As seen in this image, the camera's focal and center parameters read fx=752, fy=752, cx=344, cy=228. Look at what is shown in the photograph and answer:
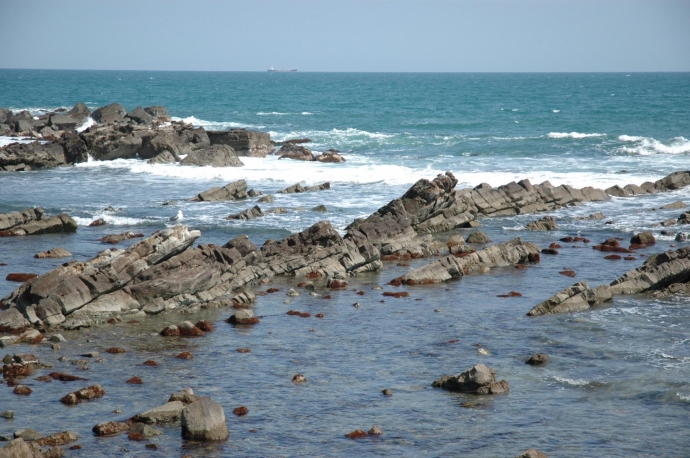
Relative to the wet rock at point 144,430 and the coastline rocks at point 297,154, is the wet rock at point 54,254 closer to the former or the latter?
the wet rock at point 144,430

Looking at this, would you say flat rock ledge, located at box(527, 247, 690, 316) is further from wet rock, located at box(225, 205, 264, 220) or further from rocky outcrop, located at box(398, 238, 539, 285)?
wet rock, located at box(225, 205, 264, 220)

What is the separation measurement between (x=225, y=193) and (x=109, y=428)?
29.6 meters

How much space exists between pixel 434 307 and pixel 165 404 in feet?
34.8

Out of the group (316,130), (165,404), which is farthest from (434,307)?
(316,130)

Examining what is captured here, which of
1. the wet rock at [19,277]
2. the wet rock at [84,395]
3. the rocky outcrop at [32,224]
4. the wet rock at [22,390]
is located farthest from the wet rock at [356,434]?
the rocky outcrop at [32,224]

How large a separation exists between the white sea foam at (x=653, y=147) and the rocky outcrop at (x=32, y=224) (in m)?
46.2

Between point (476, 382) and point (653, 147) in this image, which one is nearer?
point (476, 382)

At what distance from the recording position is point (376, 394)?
16078mm

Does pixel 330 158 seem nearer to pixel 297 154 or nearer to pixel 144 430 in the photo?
pixel 297 154

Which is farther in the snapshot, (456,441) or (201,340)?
(201,340)

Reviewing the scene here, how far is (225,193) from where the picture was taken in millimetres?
42938

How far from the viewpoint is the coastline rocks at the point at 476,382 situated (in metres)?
16.1

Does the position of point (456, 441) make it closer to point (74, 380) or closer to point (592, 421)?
point (592, 421)

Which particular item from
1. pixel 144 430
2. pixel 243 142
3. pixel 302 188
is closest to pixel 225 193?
pixel 302 188
